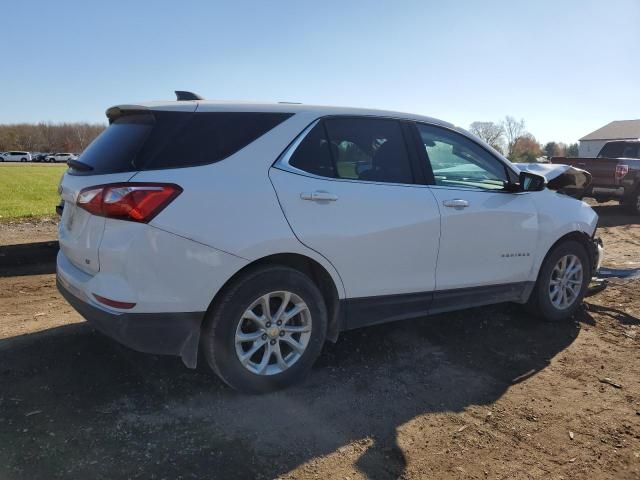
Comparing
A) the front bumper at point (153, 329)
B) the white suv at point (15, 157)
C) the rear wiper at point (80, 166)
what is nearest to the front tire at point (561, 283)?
the front bumper at point (153, 329)

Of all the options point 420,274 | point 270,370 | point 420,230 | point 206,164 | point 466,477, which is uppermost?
point 206,164

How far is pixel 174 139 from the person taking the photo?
3197mm

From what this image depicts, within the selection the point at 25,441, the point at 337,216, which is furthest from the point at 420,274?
the point at 25,441

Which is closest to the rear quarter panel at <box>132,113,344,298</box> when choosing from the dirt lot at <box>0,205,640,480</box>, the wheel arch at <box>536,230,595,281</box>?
the dirt lot at <box>0,205,640,480</box>

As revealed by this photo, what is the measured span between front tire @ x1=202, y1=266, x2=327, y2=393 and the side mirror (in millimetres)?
2186

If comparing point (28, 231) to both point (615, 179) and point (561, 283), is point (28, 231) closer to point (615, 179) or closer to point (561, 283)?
point (561, 283)

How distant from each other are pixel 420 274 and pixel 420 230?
1.13 ft

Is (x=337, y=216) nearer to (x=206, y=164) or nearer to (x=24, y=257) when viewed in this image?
(x=206, y=164)

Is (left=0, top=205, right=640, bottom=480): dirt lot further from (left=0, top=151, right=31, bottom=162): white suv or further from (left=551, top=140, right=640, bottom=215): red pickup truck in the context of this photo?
(left=0, top=151, right=31, bottom=162): white suv

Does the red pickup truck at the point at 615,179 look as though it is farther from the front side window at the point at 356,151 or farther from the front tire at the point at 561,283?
the front side window at the point at 356,151

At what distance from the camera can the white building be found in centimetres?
5914

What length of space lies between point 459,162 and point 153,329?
2707 millimetres

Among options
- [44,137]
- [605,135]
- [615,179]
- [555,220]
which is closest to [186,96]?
[555,220]

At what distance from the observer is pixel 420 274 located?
13.1ft
